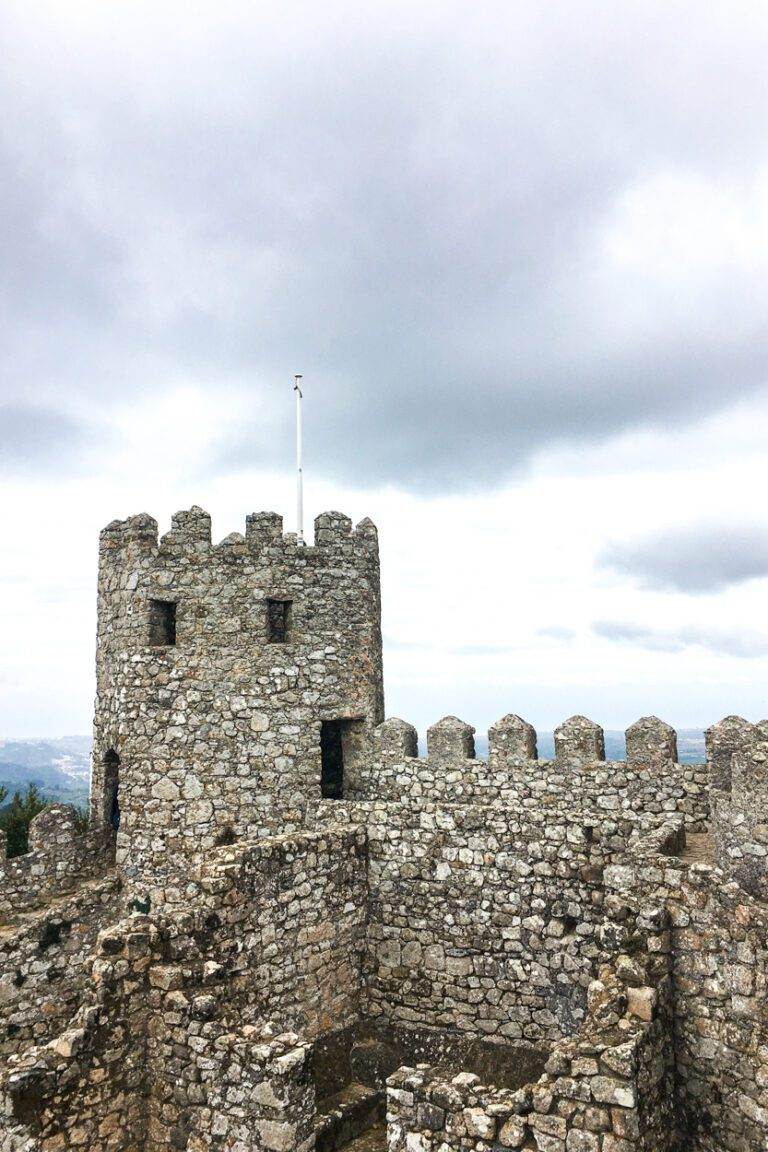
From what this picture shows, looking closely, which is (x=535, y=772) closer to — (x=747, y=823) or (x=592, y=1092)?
(x=747, y=823)

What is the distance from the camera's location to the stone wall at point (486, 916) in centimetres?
861

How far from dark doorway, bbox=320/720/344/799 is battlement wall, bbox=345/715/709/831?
392 millimetres

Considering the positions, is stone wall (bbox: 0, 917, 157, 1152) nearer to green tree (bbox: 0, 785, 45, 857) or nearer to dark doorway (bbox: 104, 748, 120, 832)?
dark doorway (bbox: 104, 748, 120, 832)

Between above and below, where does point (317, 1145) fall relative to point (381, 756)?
below

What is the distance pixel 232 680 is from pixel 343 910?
15.3 feet

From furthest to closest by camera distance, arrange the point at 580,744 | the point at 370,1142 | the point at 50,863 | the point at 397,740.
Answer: the point at 50,863, the point at 397,740, the point at 580,744, the point at 370,1142

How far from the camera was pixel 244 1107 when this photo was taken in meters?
6.78

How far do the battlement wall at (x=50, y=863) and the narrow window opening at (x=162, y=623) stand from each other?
3049 millimetres

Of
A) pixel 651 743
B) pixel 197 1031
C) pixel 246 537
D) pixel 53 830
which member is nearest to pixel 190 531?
pixel 246 537

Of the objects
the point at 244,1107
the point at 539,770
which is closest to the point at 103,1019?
the point at 244,1107

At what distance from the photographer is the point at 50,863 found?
13.6 metres

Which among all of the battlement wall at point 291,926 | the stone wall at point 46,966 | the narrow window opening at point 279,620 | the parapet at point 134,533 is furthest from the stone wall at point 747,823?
the parapet at point 134,533

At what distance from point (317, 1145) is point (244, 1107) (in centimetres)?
127

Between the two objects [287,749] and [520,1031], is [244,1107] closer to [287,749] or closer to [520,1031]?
[520,1031]
